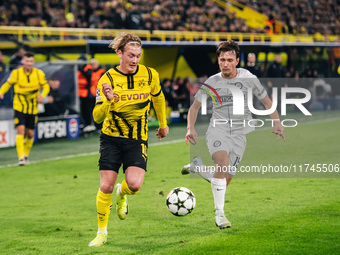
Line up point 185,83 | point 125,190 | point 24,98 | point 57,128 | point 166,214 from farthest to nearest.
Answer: point 185,83 → point 57,128 → point 24,98 → point 166,214 → point 125,190

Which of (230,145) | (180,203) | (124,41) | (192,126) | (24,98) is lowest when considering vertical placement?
(180,203)

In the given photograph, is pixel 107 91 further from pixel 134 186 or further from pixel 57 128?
pixel 57 128

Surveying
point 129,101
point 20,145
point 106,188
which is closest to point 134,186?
point 106,188

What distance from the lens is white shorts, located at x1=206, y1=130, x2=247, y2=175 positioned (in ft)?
22.3

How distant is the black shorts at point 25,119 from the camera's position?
12539mm

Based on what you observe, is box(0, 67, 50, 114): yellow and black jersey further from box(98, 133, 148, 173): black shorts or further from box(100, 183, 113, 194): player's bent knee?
box(100, 183, 113, 194): player's bent knee

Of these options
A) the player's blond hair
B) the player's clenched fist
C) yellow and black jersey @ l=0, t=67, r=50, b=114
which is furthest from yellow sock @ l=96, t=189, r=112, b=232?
yellow and black jersey @ l=0, t=67, r=50, b=114

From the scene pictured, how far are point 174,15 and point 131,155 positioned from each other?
21731 mm

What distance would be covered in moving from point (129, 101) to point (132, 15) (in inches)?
716

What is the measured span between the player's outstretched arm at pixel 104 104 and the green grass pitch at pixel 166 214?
4.35 ft

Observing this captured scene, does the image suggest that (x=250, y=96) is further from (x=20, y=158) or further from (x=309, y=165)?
(x=20, y=158)

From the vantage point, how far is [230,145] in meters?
6.84

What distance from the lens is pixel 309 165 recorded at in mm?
11375

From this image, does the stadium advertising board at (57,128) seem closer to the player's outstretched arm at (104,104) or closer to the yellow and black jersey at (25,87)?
the yellow and black jersey at (25,87)
